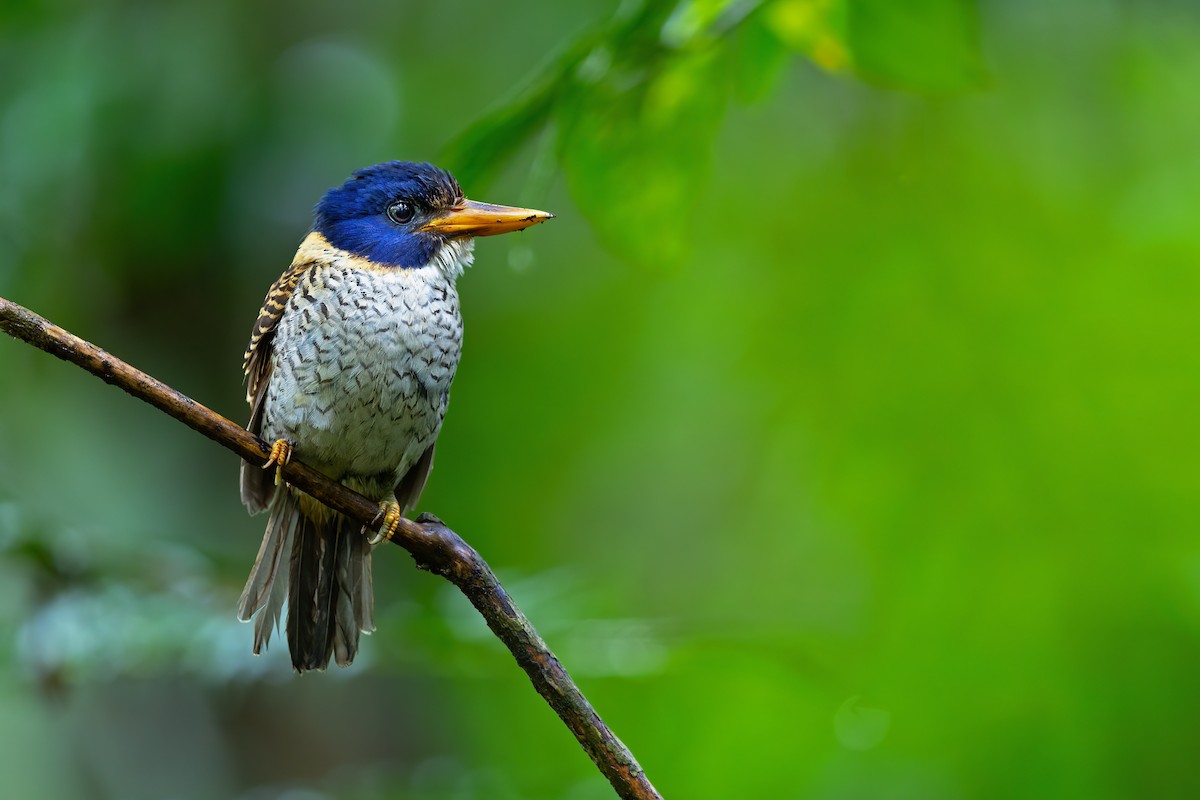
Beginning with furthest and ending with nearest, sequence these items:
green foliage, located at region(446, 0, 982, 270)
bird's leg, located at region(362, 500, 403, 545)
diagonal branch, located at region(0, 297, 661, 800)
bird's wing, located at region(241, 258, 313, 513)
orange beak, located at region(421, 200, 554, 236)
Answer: bird's wing, located at region(241, 258, 313, 513), orange beak, located at region(421, 200, 554, 236), bird's leg, located at region(362, 500, 403, 545), green foliage, located at region(446, 0, 982, 270), diagonal branch, located at region(0, 297, 661, 800)

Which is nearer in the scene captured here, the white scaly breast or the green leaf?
the green leaf

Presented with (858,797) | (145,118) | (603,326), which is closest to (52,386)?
(145,118)

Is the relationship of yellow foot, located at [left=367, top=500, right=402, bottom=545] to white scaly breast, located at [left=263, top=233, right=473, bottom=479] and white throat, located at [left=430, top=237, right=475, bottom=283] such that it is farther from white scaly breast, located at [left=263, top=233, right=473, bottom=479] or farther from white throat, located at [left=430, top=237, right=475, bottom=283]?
white throat, located at [left=430, top=237, right=475, bottom=283]

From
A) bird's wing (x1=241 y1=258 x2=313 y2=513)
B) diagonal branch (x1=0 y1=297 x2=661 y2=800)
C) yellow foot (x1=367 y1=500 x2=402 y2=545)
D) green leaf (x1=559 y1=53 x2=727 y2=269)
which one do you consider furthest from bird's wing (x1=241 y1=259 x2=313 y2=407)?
green leaf (x1=559 y1=53 x2=727 y2=269)

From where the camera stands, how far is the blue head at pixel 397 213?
3.33 metres

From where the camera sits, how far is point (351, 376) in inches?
124

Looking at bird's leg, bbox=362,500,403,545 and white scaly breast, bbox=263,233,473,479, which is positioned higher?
white scaly breast, bbox=263,233,473,479

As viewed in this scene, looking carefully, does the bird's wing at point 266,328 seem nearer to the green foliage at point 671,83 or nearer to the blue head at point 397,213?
the blue head at point 397,213

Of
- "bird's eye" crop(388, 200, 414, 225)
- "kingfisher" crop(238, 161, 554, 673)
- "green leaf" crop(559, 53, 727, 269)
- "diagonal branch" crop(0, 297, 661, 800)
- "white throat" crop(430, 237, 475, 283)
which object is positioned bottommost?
"diagonal branch" crop(0, 297, 661, 800)

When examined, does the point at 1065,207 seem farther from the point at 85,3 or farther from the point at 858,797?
the point at 85,3

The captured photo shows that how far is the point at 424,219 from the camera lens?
339cm

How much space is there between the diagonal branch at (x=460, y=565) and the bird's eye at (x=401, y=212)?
121 centimetres

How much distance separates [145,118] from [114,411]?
129cm

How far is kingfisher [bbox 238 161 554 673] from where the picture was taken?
10.3ft
